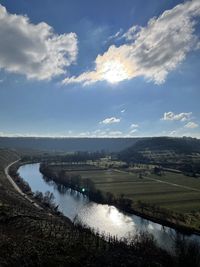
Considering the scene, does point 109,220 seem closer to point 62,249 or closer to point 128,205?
point 128,205

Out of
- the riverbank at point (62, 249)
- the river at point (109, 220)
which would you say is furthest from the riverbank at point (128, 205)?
the riverbank at point (62, 249)

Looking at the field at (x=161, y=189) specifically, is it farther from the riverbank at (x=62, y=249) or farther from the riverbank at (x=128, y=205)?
the riverbank at (x=62, y=249)

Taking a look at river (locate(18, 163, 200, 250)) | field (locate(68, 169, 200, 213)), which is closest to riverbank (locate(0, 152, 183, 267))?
river (locate(18, 163, 200, 250))

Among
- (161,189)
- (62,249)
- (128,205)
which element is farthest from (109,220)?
(161,189)

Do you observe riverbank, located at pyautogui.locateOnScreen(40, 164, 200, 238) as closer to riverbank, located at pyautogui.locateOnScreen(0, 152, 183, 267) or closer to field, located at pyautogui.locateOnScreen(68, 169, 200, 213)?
field, located at pyautogui.locateOnScreen(68, 169, 200, 213)

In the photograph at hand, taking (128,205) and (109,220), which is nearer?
(109,220)

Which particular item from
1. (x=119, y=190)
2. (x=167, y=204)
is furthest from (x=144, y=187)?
(x=167, y=204)
